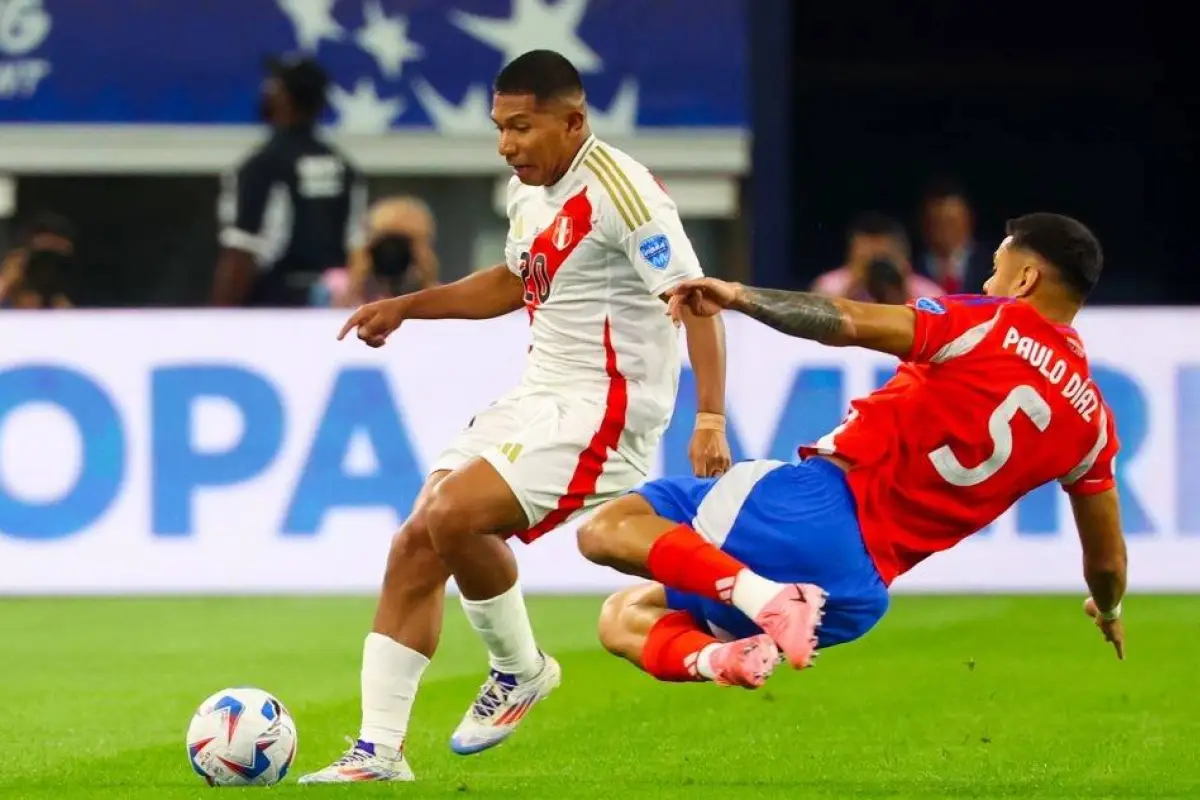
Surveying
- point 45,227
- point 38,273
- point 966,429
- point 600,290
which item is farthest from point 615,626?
point 45,227

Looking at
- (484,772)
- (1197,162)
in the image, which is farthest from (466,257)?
(484,772)

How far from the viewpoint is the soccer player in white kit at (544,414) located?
6.04 meters

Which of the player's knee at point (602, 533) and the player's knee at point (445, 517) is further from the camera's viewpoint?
the player's knee at point (445, 517)

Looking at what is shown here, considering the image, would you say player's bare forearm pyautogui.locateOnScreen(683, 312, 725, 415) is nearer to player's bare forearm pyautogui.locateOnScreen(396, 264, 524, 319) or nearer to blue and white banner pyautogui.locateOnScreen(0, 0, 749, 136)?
player's bare forearm pyautogui.locateOnScreen(396, 264, 524, 319)

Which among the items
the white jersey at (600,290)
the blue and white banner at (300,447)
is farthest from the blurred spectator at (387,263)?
the white jersey at (600,290)

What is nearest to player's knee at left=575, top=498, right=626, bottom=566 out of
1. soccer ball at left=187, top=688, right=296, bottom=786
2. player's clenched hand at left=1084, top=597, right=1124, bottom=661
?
soccer ball at left=187, top=688, right=296, bottom=786

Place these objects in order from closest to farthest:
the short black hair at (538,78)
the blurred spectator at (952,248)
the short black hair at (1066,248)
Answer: the short black hair at (1066,248) → the short black hair at (538,78) → the blurred spectator at (952,248)

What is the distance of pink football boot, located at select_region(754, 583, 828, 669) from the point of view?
5328 mm

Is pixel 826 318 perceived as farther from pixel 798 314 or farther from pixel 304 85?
pixel 304 85

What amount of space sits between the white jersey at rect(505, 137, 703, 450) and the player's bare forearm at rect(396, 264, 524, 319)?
0.99ft

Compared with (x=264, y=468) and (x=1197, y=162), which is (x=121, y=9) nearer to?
(x=264, y=468)

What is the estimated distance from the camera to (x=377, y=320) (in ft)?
21.4

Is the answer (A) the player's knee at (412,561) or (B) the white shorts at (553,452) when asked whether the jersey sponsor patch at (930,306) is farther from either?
(A) the player's knee at (412,561)

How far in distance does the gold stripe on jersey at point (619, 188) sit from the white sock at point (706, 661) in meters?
1.12
